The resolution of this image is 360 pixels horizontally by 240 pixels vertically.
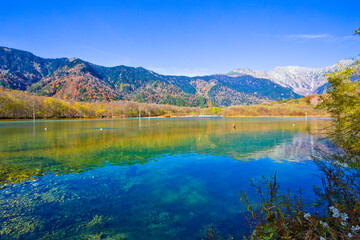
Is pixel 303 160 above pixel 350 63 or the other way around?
the other way around

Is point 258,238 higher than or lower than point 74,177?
higher

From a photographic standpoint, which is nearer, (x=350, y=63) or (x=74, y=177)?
(x=74, y=177)

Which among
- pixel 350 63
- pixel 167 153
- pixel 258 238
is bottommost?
pixel 167 153

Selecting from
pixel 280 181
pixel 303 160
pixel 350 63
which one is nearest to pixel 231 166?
pixel 280 181

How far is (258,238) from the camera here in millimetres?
3908

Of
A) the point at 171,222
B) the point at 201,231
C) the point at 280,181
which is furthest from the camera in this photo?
the point at 280,181

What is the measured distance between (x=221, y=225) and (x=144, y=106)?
178 metres

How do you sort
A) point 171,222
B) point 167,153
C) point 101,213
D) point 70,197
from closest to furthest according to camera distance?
point 171,222
point 101,213
point 70,197
point 167,153

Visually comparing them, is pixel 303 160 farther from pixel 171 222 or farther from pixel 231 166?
pixel 171 222

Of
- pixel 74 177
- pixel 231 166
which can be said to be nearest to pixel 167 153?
pixel 231 166

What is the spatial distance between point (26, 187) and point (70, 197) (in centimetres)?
286

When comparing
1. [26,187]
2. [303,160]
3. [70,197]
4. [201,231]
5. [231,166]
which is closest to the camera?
[201,231]

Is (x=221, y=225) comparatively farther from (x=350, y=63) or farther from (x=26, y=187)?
(x=350, y=63)

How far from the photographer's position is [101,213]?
23.2ft
